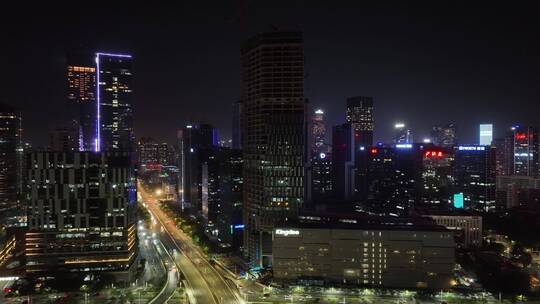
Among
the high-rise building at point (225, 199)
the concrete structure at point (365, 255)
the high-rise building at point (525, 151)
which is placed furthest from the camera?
the high-rise building at point (525, 151)

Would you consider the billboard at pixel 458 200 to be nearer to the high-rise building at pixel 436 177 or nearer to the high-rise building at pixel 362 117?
the high-rise building at pixel 436 177

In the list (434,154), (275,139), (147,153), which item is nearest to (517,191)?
(434,154)

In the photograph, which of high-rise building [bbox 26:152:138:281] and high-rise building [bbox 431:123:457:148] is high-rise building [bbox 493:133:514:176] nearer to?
high-rise building [bbox 431:123:457:148]

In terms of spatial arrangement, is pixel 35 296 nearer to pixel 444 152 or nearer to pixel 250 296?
pixel 250 296

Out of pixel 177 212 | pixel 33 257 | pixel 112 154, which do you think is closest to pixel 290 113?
pixel 112 154

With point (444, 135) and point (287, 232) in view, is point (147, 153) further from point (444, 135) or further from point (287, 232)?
point (287, 232)

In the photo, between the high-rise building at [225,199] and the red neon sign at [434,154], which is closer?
the high-rise building at [225,199]

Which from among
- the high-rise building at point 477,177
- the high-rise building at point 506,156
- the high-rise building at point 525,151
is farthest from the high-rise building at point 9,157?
the high-rise building at point 525,151
